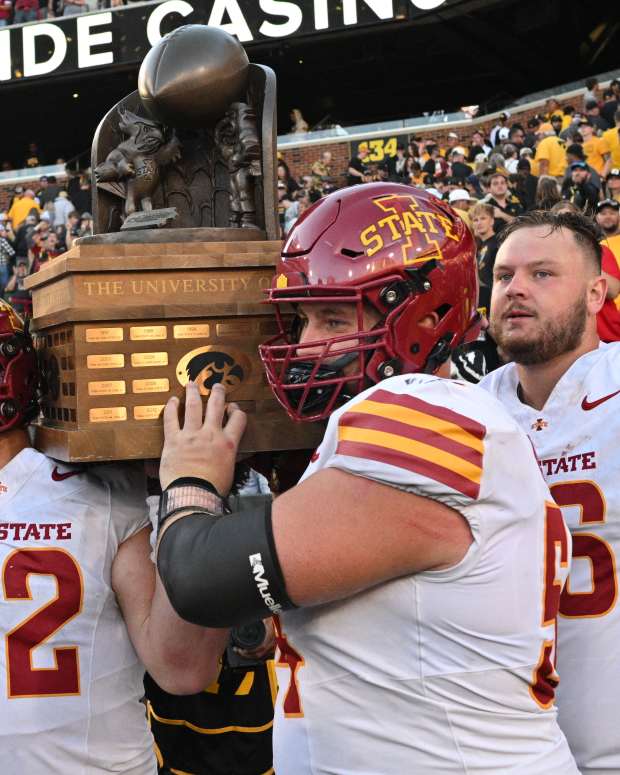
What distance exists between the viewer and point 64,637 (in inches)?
80.4

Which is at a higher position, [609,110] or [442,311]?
[609,110]

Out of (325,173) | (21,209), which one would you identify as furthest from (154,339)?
(21,209)

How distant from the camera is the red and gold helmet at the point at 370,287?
1.64 meters

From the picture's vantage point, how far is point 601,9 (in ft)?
59.1

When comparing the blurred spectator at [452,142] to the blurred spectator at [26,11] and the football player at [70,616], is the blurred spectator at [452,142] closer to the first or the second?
the blurred spectator at [26,11]

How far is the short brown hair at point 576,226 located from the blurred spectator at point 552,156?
28.9ft

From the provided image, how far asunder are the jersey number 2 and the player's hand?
0.48 metres

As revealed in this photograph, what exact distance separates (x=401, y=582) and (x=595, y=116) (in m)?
11.0

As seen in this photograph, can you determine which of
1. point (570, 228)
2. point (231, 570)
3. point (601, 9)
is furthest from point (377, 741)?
point (601, 9)

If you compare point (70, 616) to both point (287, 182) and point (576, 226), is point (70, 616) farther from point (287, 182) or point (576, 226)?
point (287, 182)

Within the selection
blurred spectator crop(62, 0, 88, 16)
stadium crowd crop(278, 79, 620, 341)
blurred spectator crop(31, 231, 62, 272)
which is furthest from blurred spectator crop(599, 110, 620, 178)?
blurred spectator crop(62, 0, 88, 16)

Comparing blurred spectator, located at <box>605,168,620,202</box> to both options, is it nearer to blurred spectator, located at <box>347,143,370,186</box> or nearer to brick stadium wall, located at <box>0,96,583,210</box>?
blurred spectator, located at <box>347,143,370,186</box>

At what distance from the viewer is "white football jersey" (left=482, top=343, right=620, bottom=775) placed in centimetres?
192

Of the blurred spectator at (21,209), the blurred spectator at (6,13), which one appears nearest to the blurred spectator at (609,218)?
the blurred spectator at (21,209)
